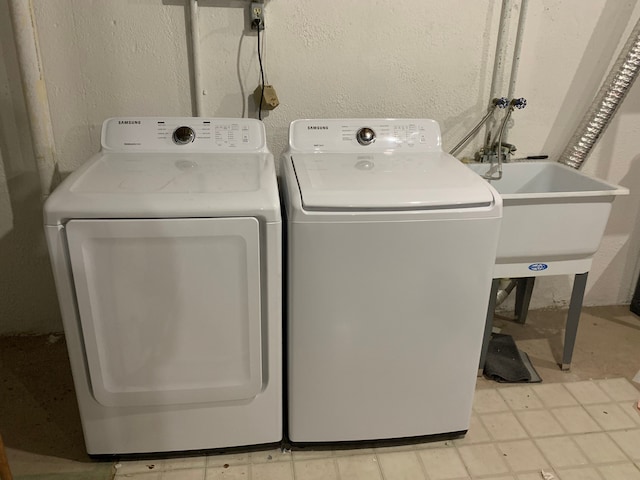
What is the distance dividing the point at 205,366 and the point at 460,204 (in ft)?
2.86

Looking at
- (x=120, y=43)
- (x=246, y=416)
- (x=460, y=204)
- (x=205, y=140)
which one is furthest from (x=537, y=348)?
(x=120, y=43)

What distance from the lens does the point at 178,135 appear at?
1834 mm

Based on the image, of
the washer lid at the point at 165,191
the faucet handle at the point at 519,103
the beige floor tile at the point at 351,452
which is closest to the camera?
the washer lid at the point at 165,191

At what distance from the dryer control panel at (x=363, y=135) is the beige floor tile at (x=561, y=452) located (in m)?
1.08

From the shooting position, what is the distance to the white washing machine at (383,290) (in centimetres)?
146

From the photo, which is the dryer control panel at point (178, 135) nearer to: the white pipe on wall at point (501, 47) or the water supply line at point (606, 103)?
the white pipe on wall at point (501, 47)

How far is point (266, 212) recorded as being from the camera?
1.41 meters

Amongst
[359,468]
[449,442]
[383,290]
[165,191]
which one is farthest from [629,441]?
[165,191]

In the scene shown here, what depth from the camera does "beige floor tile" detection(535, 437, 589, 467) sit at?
5.70 ft

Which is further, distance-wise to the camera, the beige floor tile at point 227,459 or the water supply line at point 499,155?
the water supply line at point 499,155

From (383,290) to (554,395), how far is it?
0.97 m

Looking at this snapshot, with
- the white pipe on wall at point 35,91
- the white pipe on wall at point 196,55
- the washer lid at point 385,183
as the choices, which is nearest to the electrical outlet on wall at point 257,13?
the white pipe on wall at point 196,55

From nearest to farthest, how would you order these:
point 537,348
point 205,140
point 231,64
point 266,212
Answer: point 266,212 → point 205,140 → point 231,64 → point 537,348

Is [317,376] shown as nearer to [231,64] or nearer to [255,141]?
[255,141]
